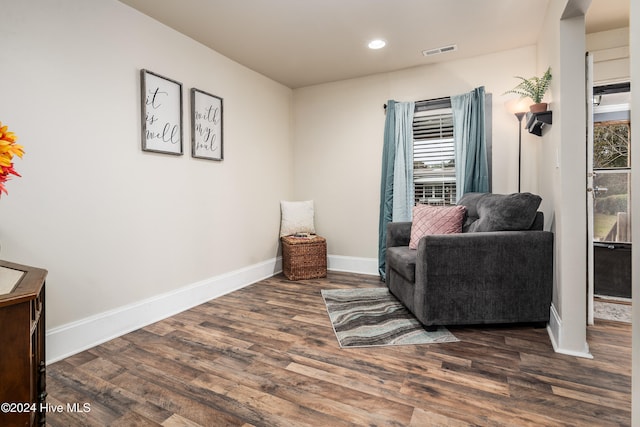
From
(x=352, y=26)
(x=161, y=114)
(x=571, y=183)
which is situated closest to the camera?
(x=571, y=183)

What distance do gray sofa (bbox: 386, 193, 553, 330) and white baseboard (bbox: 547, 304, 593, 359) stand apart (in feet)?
0.23

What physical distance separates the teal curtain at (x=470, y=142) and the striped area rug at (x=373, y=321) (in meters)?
1.45

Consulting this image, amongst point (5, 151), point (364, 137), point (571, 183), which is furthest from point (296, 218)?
point (5, 151)

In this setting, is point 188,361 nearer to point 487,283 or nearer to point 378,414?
point 378,414

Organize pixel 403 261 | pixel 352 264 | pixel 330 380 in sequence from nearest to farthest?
pixel 330 380 → pixel 403 261 → pixel 352 264

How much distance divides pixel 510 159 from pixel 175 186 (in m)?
3.28

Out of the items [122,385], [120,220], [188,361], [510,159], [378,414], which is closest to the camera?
[378,414]

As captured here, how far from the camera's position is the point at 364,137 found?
412cm

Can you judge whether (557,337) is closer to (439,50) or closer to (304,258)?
(304,258)

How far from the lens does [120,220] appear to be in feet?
8.00

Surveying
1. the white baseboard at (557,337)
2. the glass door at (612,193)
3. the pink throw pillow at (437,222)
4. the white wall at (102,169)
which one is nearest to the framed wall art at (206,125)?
the white wall at (102,169)

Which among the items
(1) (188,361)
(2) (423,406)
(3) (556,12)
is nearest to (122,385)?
(1) (188,361)

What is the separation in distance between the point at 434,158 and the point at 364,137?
0.89m

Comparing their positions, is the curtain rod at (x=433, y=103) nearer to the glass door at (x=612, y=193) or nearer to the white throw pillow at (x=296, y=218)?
the glass door at (x=612, y=193)
